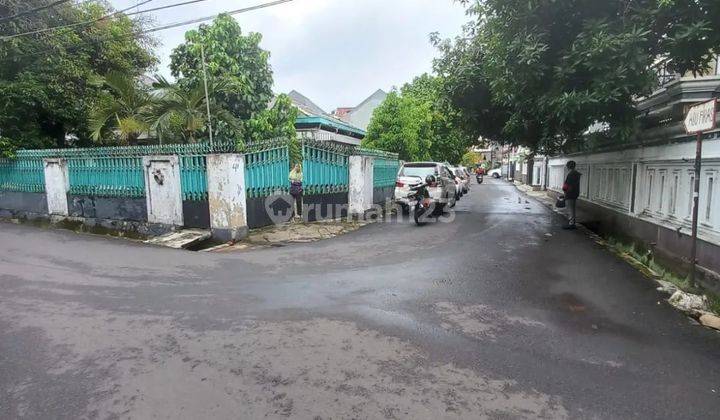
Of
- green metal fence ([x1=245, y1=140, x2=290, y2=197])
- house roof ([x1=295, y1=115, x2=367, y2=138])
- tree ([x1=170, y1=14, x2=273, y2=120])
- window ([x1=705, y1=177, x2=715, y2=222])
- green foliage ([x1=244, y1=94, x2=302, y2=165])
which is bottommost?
window ([x1=705, y1=177, x2=715, y2=222])

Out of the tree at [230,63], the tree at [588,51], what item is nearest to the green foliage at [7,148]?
the tree at [230,63]

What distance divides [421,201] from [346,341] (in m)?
7.33

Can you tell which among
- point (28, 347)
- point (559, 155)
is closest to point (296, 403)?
point (28, 347)

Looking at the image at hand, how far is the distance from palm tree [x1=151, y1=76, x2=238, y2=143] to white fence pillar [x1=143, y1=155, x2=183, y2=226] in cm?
171

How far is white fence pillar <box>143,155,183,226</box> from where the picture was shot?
9.16 m

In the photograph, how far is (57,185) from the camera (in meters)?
11.5

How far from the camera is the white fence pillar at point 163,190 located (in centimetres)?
916

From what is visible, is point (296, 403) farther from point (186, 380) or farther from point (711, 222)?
point (711, 222)

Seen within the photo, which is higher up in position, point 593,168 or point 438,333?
point 593,168

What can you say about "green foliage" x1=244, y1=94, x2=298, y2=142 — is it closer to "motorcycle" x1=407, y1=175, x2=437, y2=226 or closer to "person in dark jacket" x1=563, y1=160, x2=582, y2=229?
"motorcycle" x1=407, y1=175, x2=437, y2=226

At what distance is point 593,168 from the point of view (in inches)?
454

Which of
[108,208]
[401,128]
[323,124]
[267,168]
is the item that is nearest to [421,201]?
[267,168]

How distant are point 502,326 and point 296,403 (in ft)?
7.64

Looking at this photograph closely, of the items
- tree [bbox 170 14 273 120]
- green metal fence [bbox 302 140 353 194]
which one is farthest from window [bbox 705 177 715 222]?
tree [bbox 170 14 273 120]
